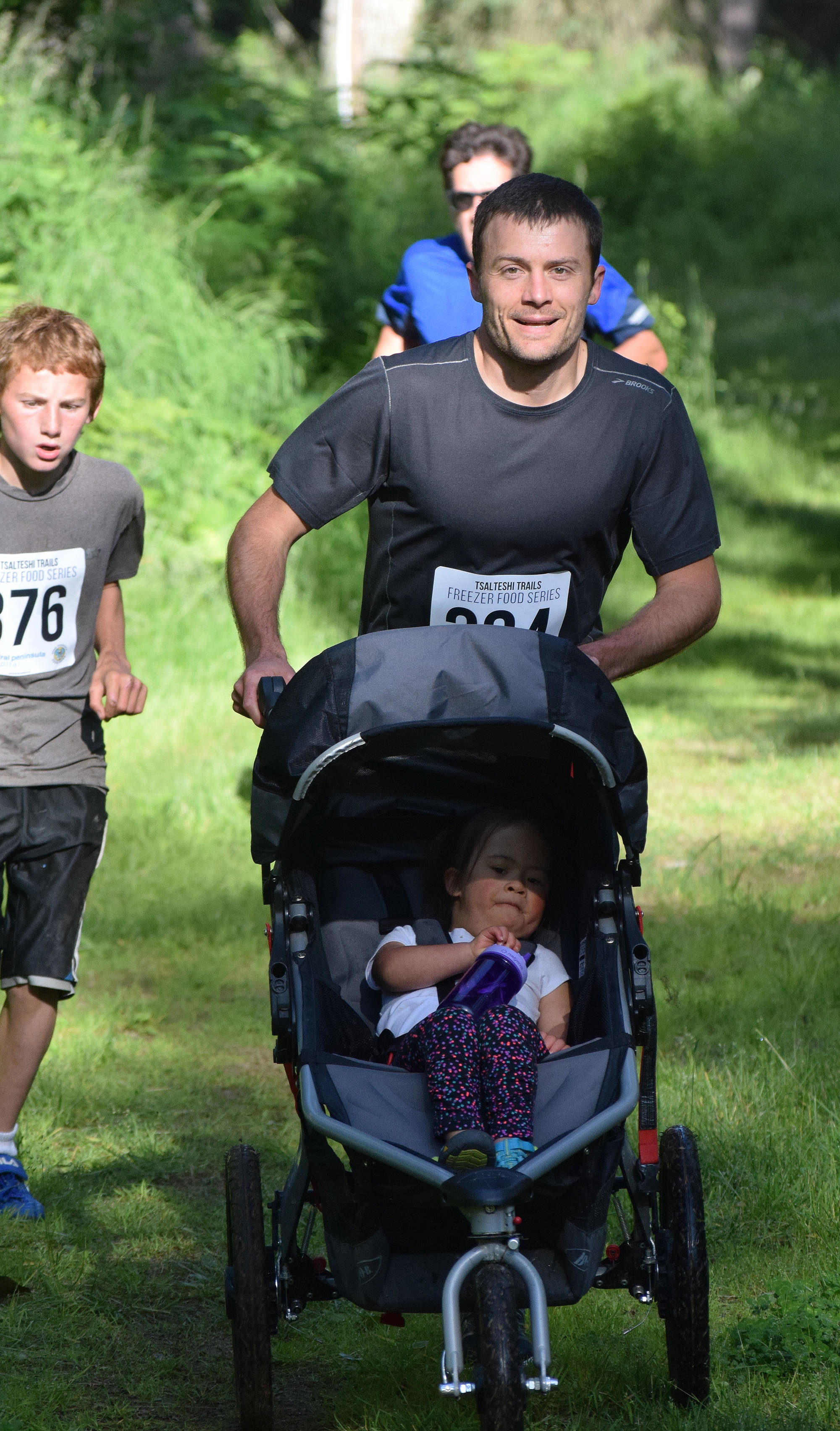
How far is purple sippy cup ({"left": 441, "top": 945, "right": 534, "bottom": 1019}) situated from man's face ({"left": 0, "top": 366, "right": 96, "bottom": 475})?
1556 mm

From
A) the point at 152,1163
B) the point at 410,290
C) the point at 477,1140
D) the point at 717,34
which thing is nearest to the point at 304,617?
the point at 410,290

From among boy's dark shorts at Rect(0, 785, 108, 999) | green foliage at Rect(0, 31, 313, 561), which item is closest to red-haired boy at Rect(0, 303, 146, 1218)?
boy's dark shorts at Rect(0, 785, 108, 999)

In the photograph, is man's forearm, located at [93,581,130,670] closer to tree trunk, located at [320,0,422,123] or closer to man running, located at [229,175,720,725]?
man running, located at [229,175,720,725]

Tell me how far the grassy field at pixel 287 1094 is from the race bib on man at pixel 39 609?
49.2 inches

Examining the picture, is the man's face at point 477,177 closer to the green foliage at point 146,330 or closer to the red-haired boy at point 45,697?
the red-haired boy at point 45,697

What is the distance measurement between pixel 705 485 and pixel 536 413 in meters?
0.37

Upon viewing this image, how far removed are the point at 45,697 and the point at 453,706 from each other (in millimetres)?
1378

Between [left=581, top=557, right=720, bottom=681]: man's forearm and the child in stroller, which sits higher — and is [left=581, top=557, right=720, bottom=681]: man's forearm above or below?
above

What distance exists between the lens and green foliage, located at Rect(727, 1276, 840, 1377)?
3.05m

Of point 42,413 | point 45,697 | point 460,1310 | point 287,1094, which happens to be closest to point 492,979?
point 460,1310

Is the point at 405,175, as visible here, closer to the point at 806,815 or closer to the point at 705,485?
the point at 806,815

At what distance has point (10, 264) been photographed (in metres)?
9.08

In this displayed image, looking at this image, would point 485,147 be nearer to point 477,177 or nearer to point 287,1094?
point 477,177

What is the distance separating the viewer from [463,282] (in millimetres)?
5773
